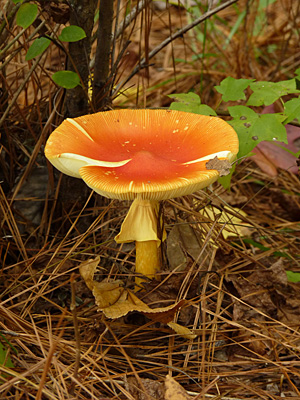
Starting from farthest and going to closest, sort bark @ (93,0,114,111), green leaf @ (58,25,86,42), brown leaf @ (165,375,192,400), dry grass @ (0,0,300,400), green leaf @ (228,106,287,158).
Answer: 1. bark @ (93,0,114,111)
2. green leaf @ (228,106,287,158)
3. green leaf @ (58,25,86,42)
4. dry grass @ (0,0,300,400)
5. brown leaf @ (165,375,192,400)

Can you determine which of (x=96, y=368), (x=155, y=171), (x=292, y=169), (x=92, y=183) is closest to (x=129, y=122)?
(x=155, y=171)

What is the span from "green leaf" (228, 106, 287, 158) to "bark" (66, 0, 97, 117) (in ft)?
2.95

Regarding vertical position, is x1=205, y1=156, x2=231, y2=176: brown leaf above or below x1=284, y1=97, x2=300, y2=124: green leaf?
below

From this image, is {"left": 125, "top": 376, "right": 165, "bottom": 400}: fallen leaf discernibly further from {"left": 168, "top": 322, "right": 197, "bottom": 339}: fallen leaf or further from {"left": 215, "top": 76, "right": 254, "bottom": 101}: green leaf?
{"left": 215, "top": 76, "right": 254, "bottom": 101}: green leaf

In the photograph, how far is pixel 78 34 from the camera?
2059 millimetres

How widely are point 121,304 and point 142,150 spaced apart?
0.76m

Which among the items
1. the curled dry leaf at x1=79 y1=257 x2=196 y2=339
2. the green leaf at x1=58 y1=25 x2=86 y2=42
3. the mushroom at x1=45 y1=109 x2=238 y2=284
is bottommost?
the curled dry leaf at x1=79 y1=257 x2=196 y2=339

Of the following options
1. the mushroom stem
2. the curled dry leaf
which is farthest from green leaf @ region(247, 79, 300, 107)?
the curled dry leaf

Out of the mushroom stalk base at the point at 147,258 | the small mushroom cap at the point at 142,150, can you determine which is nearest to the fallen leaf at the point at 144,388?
the mushroom stalk base at the point at 147,258

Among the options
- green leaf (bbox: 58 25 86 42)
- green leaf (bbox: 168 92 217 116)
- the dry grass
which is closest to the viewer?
the dry grass

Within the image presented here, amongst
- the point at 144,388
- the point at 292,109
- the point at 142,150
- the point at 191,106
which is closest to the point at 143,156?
the point at 142,150

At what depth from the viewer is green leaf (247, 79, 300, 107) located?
2.34 meters

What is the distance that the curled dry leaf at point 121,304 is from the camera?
200 centimetres

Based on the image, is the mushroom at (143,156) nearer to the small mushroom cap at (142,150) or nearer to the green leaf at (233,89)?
the small mushroom cap at (142,150)
